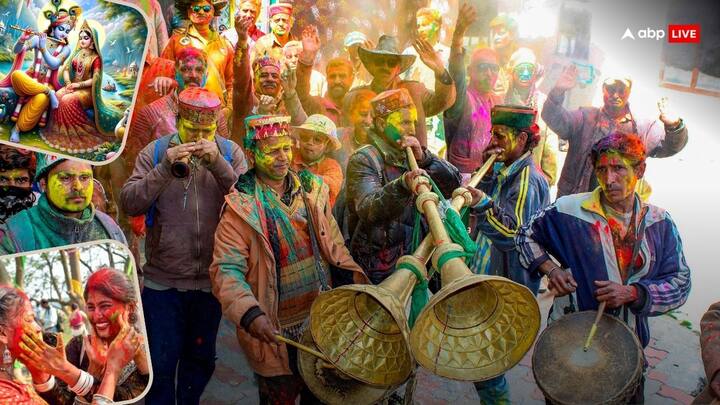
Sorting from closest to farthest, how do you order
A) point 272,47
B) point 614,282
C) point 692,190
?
point 614,282 < point 692,190 < point 272,47

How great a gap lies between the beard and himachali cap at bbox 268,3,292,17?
2296 mm

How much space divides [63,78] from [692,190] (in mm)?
4276

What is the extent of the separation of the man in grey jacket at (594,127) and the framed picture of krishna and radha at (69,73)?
2.98 m

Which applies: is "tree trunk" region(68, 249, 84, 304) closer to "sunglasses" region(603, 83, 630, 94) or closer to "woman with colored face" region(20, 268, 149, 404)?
"woman with colored face" region(20, 268, 149, 404)

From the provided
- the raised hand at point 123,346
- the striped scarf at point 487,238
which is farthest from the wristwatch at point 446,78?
the raised hand at point 123,346

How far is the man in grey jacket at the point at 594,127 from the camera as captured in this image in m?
4.82

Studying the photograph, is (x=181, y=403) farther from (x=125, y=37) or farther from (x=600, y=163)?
(x=600, y=163)

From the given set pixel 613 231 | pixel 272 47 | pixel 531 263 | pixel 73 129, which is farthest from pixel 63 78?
pixel 613 231

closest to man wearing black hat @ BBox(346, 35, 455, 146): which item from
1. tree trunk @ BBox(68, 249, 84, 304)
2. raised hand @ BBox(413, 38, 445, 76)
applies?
raised hand @ BBox(413, 38, 445, 76)

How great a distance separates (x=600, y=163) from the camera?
4.48 m

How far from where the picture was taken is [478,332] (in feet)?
13.0

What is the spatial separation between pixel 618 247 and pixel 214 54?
3.29 metres

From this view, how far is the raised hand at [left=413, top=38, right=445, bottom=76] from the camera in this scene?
17.2 feet

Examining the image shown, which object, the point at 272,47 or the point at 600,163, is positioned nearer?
the point at 600,163
